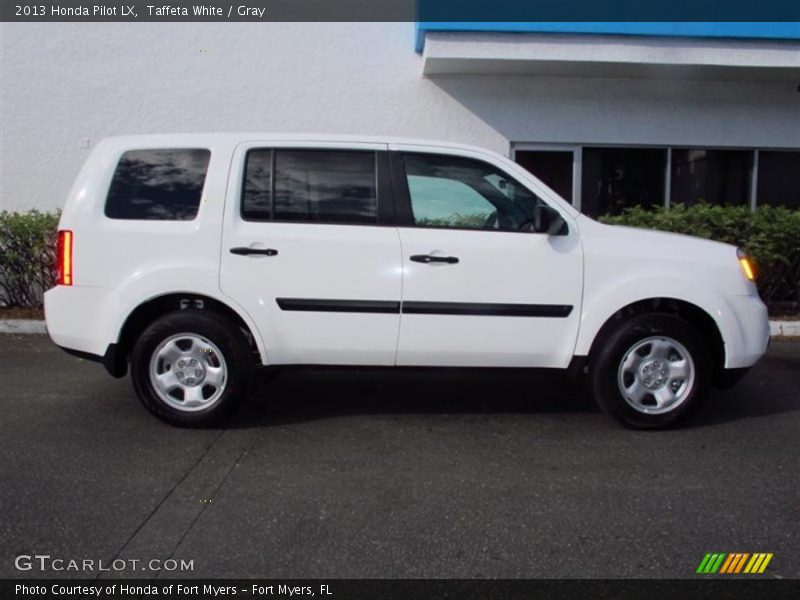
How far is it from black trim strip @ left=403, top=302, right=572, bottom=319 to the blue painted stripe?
16.7 feet

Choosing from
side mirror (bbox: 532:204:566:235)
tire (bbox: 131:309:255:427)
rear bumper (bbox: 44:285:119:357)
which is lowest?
tire (bbox: 131:309:255:427)

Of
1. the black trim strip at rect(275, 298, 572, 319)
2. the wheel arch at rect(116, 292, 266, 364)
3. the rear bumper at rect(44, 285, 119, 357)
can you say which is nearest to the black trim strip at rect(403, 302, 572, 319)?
the black trim strip at rect(275, 298, 572, 319)

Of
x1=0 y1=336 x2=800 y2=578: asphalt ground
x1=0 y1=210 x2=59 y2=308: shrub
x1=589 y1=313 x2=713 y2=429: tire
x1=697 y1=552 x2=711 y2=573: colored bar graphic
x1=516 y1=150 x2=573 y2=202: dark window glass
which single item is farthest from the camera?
x1=516 y1=150 x2=573 y2=202: dark window glass

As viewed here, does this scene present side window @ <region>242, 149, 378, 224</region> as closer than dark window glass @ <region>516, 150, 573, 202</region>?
Yes

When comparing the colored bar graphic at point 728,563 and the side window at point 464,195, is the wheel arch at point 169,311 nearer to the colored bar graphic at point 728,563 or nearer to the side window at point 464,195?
the side window at point 464,195

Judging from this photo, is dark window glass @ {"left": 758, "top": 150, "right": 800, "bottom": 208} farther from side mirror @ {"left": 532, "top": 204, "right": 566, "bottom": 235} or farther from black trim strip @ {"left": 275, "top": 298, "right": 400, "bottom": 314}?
black trim strip @ {"left": 275, "top": 298, "right": 400, "bottom": 314}

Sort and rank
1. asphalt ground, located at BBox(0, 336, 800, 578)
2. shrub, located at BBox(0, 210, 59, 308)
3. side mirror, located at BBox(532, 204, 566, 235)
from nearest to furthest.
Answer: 1. asphalt ground, located at BBox(0, 336, 800, 578)
2. side mirror, located at BBox(532, 204, 566, 235)
3. shrub, located at BBox(0, 210, 59, 308)

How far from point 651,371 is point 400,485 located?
189 cm

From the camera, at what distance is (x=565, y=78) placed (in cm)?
957

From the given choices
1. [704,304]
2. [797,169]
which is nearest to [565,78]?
[797,169]

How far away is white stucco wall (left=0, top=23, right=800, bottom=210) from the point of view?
373 inches

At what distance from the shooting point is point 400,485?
3834 millimetres
